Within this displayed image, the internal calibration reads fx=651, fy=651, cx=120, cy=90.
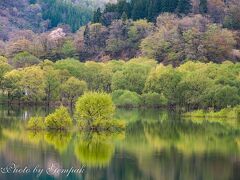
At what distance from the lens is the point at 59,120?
178 feet

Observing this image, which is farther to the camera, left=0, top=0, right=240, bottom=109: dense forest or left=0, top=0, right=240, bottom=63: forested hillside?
left=0, top=0, right=240, bottom=63: forested hillside

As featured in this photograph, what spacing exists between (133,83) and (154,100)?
382 inches

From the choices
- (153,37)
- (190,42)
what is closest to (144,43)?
(153,37)

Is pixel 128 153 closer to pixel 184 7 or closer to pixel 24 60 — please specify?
pixel 24 60

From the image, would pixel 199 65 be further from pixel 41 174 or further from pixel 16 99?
pixel 41 174

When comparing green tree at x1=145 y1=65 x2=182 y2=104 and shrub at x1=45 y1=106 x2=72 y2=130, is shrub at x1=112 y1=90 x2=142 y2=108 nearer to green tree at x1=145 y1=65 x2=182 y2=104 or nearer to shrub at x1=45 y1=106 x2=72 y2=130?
green tree at x1=145 y1=65 x2=182 y2=104

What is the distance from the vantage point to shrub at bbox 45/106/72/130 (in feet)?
176

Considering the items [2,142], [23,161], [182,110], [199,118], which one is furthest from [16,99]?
[23,161]

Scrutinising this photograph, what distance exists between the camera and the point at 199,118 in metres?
72.8

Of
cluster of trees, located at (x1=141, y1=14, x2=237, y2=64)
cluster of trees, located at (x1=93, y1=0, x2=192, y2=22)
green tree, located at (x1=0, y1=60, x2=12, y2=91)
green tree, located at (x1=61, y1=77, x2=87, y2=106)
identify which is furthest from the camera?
cluster of trees, located at (x1=93, y1=0, x2=192, y2=22)

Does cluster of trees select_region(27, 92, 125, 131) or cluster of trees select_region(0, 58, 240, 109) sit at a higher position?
cluster of trees select_region(27, 92, 125, 131)

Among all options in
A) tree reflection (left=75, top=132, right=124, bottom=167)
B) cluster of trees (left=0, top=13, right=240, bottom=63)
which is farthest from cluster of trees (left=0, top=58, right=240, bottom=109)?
tree reflection (left=75, top=132, right=124, bottom=167)

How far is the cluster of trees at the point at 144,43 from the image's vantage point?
114 m

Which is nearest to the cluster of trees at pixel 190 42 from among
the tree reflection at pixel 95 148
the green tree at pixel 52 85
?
the green tree at pixel 52 85
